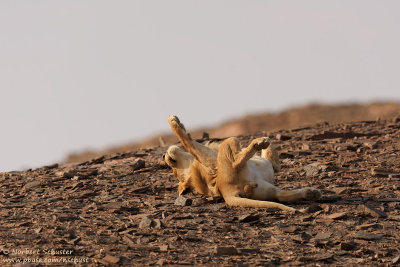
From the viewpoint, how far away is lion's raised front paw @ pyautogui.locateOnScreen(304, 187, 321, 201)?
8.16m

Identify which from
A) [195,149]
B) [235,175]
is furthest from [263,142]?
[195,149]

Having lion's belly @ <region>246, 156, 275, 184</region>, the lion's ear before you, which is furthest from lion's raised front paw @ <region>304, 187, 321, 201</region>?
the lion's ear

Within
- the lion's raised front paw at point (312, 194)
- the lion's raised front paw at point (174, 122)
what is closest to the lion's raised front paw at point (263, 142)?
the lion's raised front paw at point (312, 194)

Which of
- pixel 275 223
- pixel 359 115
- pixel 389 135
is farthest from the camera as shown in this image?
pixel 359 115

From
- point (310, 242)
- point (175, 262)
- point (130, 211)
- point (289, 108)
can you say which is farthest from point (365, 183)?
point (289, 108)

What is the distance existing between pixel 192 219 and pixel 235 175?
0.82 meters

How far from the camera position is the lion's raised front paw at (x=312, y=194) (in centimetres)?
816

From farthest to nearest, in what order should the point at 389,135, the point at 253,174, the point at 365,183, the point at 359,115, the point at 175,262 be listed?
the point at 359,115 → the point at 389,135 → the point at 365,183 → the point at 253,174 → the point at 175,262

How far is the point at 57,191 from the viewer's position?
9664 mm

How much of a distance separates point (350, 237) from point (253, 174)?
5.30 ft

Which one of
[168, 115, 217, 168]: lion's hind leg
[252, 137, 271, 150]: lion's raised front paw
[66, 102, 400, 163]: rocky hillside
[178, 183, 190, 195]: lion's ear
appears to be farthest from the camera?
[66, 102, 400, 163]: rocky hillside

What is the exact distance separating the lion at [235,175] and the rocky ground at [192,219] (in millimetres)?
145

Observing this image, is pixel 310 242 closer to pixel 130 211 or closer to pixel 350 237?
pixel 350 237

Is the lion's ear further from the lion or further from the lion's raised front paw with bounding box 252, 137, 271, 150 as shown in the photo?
the lion's raised front paw with bounding box 252, 137, 271, 150
